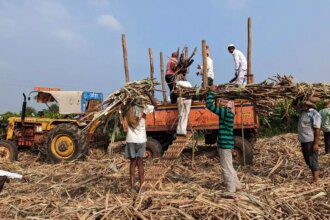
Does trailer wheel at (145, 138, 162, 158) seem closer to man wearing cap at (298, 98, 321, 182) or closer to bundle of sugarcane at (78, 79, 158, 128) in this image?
bundle of sugarcane at (78, 79, 158, 128)

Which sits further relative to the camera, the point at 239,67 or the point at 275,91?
the point at 239,67

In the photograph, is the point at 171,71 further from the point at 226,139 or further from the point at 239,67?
the point at 226,139

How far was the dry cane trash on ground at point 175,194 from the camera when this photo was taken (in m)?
4.96

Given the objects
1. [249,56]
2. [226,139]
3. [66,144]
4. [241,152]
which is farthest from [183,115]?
[66,144]

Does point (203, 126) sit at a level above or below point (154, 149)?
above

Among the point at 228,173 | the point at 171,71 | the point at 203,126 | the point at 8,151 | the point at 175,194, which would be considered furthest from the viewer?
the point at 8,151

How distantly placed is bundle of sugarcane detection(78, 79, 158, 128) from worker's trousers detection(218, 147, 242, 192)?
1590 millimetres

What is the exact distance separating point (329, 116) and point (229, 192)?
6.00 metres

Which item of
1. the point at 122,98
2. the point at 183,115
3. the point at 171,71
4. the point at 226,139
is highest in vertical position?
the point at 171,71

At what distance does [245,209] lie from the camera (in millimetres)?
4988

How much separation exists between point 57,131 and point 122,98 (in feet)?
14.7

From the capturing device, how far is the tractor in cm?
1016

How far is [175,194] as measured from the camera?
5.57 m

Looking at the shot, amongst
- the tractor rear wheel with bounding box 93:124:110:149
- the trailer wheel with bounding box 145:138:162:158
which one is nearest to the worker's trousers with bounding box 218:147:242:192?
the trailer wheel with bounding box 145:138:162:158
